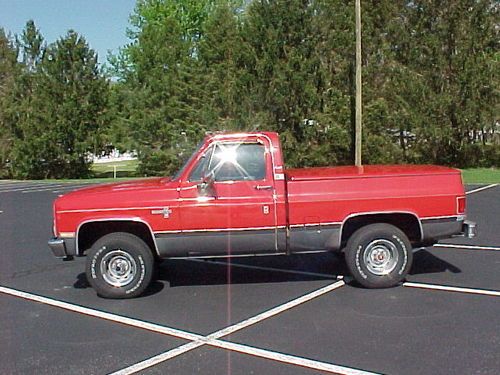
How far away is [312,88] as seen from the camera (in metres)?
26.6

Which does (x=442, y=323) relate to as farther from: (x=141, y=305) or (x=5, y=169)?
(x=5, y=169)

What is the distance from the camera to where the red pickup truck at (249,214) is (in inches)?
247

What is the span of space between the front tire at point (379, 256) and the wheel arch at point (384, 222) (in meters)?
0.11

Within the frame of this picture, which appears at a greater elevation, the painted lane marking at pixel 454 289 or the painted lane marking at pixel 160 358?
the painted lane marking at pixel 454 289

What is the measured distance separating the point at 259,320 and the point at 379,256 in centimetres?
189

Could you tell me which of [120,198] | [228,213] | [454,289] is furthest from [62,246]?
[454,289]

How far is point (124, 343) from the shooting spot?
496cm

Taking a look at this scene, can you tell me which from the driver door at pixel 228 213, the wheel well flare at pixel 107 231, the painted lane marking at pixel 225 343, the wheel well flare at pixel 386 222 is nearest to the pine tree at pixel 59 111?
the wheel well flare at pixel 107 231

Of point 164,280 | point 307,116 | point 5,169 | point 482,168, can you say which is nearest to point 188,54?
point 307,116

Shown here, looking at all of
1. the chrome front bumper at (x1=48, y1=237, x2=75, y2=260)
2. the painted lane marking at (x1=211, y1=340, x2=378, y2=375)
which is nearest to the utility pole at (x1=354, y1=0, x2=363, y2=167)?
the chrome front bumper at (x1=48, y1=237, x2=75, y2=260)

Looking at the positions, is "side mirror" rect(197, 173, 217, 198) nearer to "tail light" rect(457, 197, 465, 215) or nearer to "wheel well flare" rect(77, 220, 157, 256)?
"wheel well flare" rect(77, 220, 157, 256)

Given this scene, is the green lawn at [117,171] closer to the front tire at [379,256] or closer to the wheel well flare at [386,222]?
the wheel well flare at [386,222]

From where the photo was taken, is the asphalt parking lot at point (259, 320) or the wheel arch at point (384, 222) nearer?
the asphalt parking lot at point (259, 320)

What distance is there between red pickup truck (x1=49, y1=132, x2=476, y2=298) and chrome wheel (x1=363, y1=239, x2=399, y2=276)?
0.04 feet
